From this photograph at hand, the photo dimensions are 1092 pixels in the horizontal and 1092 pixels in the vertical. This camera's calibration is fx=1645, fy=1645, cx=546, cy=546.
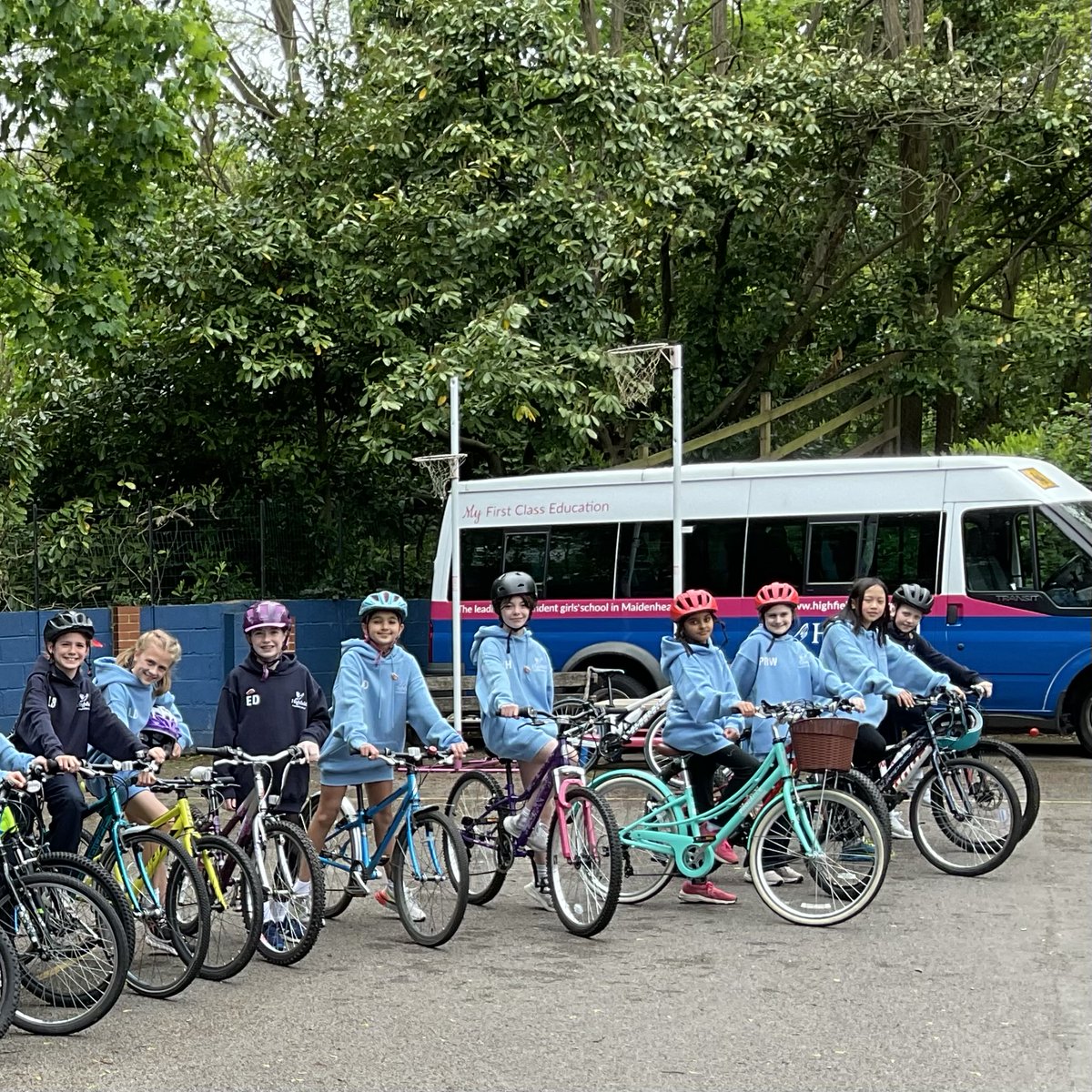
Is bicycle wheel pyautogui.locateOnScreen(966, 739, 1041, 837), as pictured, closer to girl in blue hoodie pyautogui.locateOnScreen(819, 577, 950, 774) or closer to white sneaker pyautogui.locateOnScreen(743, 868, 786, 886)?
girl in blue hoodie pyautogui.locateOnScreen(819, 577, 950, 774)

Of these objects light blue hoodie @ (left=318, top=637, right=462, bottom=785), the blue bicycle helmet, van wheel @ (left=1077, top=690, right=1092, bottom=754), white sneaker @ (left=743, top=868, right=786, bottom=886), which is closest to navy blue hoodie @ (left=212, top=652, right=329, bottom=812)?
light blue hoodie @ (left=318, top=637, right=462, bottom=785)

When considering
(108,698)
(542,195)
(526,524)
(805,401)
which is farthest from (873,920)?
(805,401)

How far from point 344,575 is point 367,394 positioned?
2790mm

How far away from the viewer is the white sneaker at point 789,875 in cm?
799

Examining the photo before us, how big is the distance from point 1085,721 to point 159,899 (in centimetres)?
993

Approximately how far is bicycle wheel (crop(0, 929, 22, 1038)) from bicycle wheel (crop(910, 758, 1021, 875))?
5.23m

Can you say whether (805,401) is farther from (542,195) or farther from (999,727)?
(999,727)

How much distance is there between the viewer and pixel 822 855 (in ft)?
25.5

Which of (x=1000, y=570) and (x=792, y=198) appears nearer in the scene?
(x=1000, y=570)

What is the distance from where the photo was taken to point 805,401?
20781mm

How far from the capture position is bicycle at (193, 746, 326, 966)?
7.11 meters

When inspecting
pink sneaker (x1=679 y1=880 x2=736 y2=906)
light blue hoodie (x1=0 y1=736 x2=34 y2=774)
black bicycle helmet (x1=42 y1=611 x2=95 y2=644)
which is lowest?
pink sneaker (x1=679 y1=880 x2=736 y2=906)

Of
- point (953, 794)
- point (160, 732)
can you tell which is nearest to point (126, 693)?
point (160, 732)

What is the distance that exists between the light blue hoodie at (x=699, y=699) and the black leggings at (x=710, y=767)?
0.07m
